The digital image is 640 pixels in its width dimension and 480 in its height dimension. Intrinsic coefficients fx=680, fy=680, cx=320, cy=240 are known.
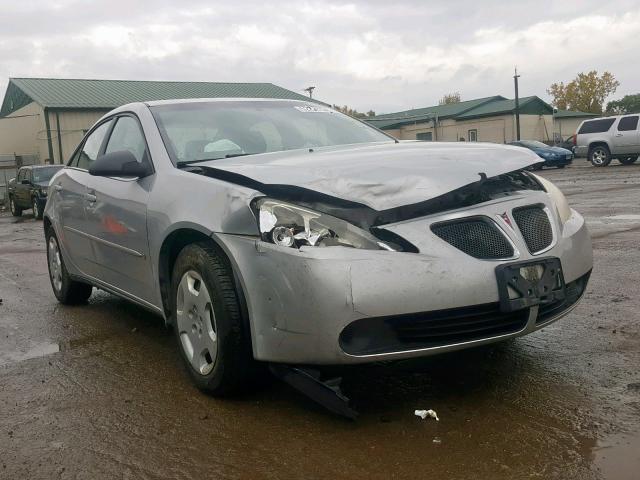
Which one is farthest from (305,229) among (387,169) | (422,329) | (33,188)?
(33,188)

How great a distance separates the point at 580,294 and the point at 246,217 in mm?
1809

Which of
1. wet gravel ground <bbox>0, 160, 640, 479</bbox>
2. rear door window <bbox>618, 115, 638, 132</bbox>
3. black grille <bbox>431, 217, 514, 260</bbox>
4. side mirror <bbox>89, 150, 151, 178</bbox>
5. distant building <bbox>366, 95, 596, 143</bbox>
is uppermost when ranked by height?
distant building <bbox>366, 95, 596, 143</bbox>

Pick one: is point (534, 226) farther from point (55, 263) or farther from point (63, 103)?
point (63, 103)

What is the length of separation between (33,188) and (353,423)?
18863mm

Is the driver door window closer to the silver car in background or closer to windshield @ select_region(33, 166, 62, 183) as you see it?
the silver car in background

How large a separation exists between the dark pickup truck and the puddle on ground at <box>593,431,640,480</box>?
1807cm

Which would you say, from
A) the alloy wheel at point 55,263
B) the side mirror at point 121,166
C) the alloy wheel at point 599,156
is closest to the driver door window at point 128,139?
the side mirror at point 121,166

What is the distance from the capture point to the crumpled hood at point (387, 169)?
118 inches

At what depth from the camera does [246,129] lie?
436 centimetres

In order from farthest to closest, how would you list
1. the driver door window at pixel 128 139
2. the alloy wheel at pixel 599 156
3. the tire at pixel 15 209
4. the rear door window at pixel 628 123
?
1. the alloy wheel at pixel 599 156
2. the rear door window at pixel 628 123
3. the tire at pixel 15 209
4. the driver door window at pixel 128 139

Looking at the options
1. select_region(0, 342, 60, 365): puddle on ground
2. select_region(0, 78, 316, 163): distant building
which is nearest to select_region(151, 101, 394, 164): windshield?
select_region(0, 342, 60, 365): puddle on ground

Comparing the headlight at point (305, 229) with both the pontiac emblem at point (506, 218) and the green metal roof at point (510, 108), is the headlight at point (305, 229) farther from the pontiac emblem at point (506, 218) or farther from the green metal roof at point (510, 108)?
the green metal roof at point (510, 108)

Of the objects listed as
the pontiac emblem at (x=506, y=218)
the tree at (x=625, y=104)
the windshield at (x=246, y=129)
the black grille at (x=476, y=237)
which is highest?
the tree at (x=625, y=104)

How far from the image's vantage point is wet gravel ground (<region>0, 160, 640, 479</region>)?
2.65 m
